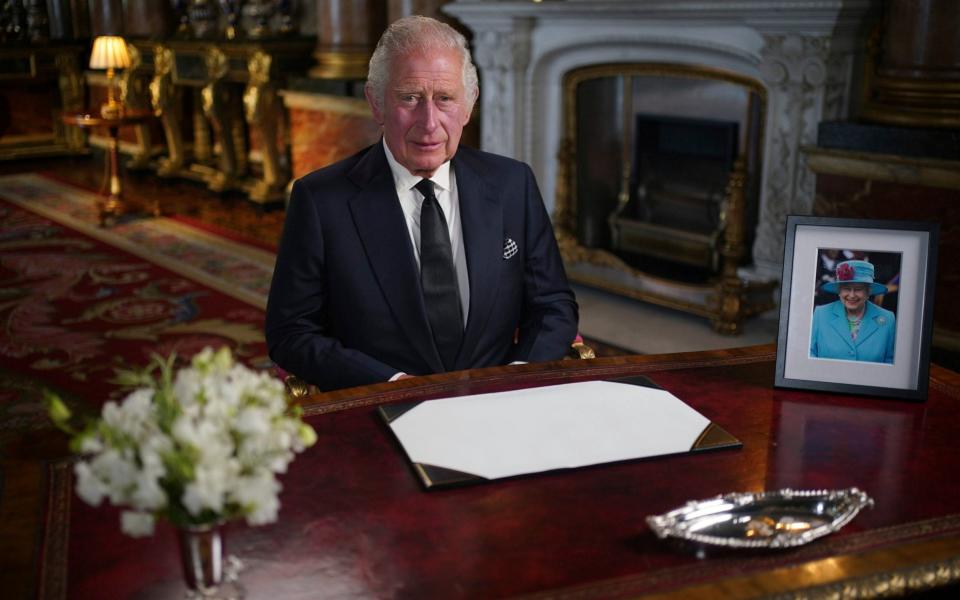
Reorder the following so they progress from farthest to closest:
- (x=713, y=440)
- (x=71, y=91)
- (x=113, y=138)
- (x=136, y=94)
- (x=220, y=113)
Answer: (x=71, y=91), (x=136, y=94), (x=220, y=113), (x=113, y=138), (x=713, y=440)

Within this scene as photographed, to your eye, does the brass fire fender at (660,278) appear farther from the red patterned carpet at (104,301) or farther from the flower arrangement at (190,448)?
the flower arrangement at (190,448)

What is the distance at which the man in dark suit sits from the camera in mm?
1994

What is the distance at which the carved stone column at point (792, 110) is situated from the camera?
4062 mm

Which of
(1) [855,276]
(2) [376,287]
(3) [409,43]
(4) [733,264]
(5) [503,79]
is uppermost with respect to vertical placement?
(3) [409,43]

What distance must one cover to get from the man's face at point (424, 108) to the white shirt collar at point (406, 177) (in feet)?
0.16

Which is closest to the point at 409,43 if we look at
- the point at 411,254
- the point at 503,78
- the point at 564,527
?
the point at 411,254

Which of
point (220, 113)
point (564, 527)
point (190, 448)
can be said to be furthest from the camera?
point (220, 113)

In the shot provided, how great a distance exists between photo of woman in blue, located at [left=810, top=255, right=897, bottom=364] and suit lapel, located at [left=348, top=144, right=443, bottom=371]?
2.74 ft

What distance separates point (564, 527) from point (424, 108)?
1055mm

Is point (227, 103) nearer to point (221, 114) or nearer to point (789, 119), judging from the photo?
point (221, 114)

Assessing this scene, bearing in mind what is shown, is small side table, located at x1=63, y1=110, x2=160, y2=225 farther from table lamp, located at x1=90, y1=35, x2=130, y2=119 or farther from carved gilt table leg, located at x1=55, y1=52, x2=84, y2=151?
carved gilt table leg, located at x1=55, y1=52, x2=84, y2=151

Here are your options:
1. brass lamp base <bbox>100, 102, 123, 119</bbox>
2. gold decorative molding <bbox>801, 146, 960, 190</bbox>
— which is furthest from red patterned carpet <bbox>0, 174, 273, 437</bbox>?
gold decorative molding <bbox>801, 146, 960, 190</bbox>

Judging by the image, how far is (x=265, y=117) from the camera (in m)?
7.69

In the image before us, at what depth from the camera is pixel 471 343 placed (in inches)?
85.6
